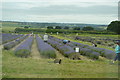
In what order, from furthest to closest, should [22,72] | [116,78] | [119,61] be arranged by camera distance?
[119,61]
[22,72]
[116,78]

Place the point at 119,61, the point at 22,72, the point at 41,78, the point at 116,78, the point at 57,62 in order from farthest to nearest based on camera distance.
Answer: the point at 119,61 < the point at 57,62 < the point at 22,72 < the point at 116,78 < the point at 41,78

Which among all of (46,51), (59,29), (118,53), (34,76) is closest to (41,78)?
(34,76)

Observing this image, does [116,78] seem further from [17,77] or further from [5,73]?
[5,73]

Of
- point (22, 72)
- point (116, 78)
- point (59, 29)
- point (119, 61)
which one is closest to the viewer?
point (116, 78)

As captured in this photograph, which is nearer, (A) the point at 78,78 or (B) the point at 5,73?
(A) the point at 78,78

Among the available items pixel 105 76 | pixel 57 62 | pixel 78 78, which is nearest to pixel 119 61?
pixel 57 62

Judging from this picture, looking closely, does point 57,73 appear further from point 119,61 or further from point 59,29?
point 59,29

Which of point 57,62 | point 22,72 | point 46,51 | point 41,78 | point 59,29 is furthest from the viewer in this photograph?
point 59,29

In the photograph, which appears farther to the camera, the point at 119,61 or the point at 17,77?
the point at 119,61
